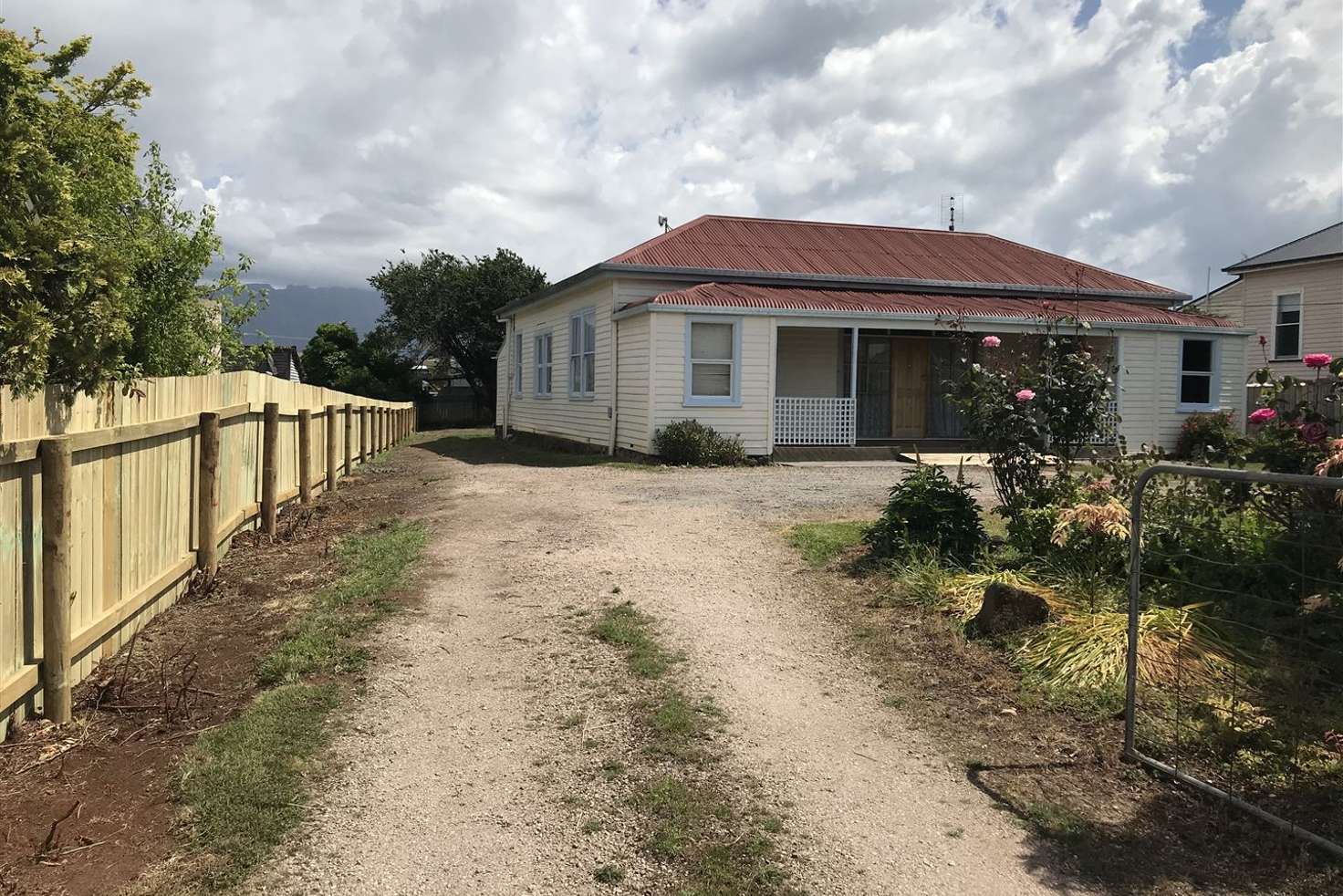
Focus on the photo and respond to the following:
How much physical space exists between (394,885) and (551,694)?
6.57 ft

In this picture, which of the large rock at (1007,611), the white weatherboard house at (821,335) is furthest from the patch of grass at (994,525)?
the white weatherboard house at (821,335)

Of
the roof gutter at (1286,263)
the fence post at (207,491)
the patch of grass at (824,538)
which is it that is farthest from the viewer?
the roof gutter at (1286,263)

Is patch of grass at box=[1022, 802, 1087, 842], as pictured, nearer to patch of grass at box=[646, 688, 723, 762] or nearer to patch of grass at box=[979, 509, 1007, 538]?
patch of grass at box=[646, 688, 723, 762]

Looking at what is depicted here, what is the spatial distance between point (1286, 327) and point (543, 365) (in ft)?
61.2

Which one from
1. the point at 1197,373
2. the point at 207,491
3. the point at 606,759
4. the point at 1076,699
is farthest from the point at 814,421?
the point at 606,759

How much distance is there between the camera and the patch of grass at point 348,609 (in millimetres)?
5809

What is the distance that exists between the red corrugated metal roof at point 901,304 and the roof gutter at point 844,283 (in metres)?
0.22

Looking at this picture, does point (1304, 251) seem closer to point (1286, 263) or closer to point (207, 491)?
point (1286, 263)

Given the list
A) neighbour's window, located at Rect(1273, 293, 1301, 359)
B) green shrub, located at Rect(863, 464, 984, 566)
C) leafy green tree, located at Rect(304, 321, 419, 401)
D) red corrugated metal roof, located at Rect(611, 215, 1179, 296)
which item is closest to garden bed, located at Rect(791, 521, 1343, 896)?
green shrub, located at Rect(863, 464, 984, 566)

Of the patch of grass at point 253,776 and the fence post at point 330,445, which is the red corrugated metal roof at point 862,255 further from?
the patch of grass at point 253,776

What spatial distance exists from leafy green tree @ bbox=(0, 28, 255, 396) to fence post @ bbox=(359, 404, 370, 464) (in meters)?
9.22

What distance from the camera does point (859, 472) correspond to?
16.1 meters

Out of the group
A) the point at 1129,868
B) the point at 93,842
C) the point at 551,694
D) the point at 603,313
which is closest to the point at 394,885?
the point at 93,842

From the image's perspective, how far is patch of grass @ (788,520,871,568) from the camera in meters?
8.66
